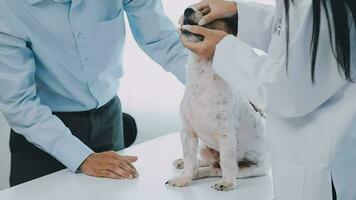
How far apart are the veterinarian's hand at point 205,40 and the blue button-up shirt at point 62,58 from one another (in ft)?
1.42

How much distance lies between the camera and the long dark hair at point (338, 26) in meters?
0.81

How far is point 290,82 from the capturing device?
2.89 feet

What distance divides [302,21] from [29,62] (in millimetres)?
835

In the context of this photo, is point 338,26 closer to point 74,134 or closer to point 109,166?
Result: point 109,166

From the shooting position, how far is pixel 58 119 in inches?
56.3

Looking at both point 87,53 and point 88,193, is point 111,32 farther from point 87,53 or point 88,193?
point 88,193

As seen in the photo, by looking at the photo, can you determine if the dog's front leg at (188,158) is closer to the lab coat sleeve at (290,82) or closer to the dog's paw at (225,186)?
the dog's paw at (225,186)

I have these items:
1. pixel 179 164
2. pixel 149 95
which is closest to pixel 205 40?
pixel 179 164

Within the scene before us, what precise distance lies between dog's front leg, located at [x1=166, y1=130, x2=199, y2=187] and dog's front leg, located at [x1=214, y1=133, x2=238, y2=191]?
8 cm

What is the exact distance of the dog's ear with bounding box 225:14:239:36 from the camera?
1166 millimetres

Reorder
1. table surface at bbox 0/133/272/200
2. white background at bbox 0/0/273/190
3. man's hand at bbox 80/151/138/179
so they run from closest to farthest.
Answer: table surface at bbox 0/133/272/200
man's hand at bbox 80/151/138/179
white background at bbox 0/0/273/190

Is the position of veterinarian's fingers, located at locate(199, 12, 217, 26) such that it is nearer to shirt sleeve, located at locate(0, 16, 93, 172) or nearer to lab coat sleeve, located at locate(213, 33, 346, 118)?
lab coat sleeve, located at locate(213, 33, 346, 118)

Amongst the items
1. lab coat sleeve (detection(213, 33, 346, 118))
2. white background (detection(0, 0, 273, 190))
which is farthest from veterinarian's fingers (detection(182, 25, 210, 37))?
white background (detection(0, 0, 273, 190))

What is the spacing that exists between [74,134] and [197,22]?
2.02 ft
